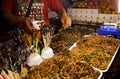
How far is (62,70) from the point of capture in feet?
7.52

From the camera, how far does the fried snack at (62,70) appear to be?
2229 mm

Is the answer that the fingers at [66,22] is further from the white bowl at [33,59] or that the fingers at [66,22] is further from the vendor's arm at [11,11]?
the white bowl at [33,59]

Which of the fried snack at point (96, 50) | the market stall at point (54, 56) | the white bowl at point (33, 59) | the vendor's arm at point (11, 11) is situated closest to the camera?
the market stall at point (54, 56)

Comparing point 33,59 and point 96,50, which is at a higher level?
point 33,59

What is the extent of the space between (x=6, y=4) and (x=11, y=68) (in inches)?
70.5

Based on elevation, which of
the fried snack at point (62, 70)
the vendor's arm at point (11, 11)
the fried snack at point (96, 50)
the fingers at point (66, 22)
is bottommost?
the fried snack at point (96, 50)

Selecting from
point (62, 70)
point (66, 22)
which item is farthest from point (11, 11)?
point (62, 70)

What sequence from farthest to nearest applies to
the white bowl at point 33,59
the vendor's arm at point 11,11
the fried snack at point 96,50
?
the vendor's arm at point 11,11
the fried snack at point 96,50
the white bowl at point 33,59

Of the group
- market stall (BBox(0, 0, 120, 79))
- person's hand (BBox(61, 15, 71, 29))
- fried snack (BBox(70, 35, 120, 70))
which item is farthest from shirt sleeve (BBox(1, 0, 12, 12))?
fried snack (BBox(70, 35, 120, 70))

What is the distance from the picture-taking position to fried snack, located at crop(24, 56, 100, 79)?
2.23 meters

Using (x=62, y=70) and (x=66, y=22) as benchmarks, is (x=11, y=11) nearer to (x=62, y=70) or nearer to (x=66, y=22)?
(x=66, y=22)

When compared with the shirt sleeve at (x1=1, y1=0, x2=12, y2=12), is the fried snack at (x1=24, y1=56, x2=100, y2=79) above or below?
below

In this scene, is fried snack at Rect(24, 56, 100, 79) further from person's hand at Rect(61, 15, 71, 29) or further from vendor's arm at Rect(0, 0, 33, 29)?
vendor's arm at Rect(0, 0, 33, 29)

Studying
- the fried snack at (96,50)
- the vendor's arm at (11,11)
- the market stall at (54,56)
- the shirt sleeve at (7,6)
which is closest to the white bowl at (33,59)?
the market stall at (54,56)
